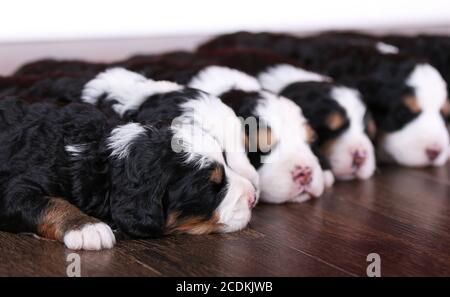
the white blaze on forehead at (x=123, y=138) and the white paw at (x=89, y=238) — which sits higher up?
the white blaze on forehead at (x=123, y=138)

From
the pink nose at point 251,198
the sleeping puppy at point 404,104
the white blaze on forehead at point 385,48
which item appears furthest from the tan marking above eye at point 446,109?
the pink nose at point 251,198

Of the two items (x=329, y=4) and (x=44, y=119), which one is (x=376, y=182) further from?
(x=44, y=119)

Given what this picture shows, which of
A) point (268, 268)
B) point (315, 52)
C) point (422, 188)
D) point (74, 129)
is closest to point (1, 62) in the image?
point (315, 52)

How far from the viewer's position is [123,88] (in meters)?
3.96

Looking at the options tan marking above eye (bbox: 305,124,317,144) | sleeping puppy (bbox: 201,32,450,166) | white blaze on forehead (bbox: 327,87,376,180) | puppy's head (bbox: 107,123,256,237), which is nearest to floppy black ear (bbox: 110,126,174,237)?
puppy's head (bbox: 107,123,256,237)

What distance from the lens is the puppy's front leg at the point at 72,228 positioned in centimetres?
303

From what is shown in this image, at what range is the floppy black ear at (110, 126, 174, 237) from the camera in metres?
3.15

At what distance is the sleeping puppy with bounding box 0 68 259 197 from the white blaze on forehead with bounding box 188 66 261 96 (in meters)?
0.30

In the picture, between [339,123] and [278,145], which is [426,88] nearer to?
[339,123]

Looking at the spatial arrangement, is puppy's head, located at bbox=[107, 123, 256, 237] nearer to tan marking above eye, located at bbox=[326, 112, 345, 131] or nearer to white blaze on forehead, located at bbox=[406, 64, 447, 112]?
tan marking above eye, located at bbox=[326, 112, 345, 131]

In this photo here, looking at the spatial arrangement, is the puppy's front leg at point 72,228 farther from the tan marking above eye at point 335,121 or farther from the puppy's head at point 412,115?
the puppy's head at point 412,115

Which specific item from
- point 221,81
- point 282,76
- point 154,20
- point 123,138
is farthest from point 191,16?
point 123,138

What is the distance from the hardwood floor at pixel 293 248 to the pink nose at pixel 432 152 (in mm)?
855

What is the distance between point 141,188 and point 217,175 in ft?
1.05
